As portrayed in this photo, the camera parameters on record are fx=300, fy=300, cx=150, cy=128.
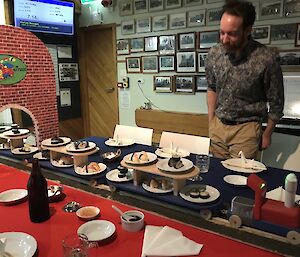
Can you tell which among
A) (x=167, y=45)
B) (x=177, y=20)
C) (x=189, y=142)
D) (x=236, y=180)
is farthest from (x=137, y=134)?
(x=177, y=20)

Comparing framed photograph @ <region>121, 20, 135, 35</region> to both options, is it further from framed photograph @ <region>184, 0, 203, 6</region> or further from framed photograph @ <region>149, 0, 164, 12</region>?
framed photograph @ <region>184, 0, 203, 6</region>

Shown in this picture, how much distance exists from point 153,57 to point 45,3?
64.0 inches

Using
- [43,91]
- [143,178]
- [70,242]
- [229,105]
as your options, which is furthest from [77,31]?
[70,242]

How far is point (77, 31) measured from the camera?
16.4 ft

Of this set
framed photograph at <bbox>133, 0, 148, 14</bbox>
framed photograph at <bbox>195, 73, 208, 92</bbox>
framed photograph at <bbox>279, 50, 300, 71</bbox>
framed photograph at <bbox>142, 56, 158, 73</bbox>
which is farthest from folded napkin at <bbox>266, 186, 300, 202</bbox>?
framed photograph at <bbox>133, 0, 148, 14</bbox>

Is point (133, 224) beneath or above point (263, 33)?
beneath

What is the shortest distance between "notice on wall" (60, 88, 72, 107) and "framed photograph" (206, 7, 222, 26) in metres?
2.50

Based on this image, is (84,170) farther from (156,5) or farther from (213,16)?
(156,5)

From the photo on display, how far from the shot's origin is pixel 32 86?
7.17 ft

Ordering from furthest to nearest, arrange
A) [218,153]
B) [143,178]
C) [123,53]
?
[123,53]
[218,153]
[143,178]

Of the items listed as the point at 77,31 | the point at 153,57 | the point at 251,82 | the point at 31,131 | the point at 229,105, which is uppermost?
the point at 77,31

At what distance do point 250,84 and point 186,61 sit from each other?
7.01 ft

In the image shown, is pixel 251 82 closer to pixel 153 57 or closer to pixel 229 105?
pixel 229 105

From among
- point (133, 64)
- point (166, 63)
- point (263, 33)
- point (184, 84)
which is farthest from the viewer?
point (133, 64)
